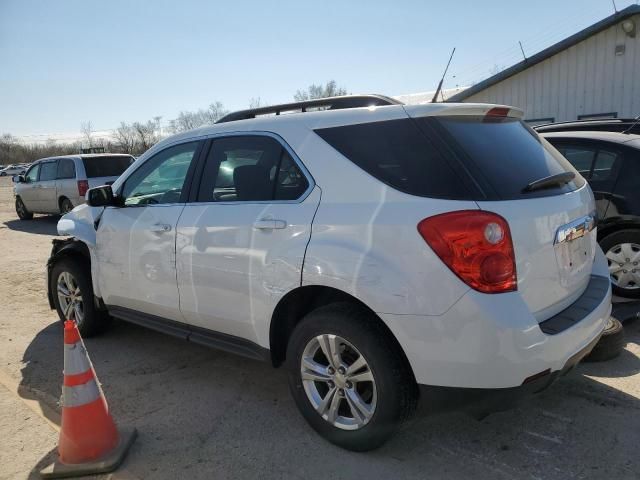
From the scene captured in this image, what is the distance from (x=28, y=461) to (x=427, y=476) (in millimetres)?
2189

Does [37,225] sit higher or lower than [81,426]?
higher

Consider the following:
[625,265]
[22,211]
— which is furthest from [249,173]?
[22,211]

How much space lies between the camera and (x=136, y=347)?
4.63 meters

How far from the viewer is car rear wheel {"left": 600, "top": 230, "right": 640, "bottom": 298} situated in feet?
15.8

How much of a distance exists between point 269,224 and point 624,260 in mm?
3658

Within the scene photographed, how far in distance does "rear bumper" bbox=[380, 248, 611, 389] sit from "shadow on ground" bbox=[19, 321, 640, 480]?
59cm

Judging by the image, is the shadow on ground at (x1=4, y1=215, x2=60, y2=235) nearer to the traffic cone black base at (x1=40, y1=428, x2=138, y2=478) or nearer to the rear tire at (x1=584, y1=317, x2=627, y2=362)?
the traffic cone black base at (x1=40, y1=428, x2=138, y2=478)

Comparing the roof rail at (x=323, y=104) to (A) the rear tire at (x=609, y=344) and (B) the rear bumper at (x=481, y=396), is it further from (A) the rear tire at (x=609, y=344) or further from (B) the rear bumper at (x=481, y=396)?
(A) the rear tire at (x=609, y=344)

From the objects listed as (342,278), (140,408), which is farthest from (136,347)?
(342,278)

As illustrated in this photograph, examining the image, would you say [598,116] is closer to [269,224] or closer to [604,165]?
[604,165]

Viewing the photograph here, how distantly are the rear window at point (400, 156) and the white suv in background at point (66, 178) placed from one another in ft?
36.2

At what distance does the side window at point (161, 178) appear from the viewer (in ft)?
12.3

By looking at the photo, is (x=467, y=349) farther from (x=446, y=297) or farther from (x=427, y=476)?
(x=427, y=476)

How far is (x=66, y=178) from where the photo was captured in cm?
1313
